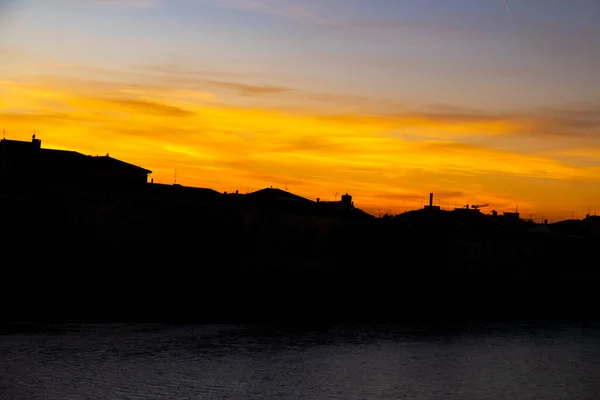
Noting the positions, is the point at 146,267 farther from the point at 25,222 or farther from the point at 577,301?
the point at 577,301

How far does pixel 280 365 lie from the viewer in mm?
33750

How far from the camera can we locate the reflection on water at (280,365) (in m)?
28.5

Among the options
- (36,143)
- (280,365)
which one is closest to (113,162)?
(36,143)

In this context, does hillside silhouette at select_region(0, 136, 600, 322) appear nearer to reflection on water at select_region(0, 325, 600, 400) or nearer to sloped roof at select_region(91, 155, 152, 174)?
sloped roof at select_region(91, 155, 152, 174)

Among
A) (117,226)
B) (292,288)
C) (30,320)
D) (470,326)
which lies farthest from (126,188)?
(470,326)

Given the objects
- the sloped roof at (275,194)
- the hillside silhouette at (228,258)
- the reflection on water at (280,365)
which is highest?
the sloped roof at (275,194)

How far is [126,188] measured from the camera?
5675 cm

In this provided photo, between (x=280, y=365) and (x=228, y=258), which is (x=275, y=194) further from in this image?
(x=280, y=365)

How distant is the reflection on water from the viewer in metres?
28.5

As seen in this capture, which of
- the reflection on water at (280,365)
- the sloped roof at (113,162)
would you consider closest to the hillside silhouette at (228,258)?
the sloped roof at (113,162)

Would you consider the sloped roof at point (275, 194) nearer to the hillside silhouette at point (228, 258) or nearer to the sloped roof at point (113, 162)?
the hillside silhouette at point (228, 258)

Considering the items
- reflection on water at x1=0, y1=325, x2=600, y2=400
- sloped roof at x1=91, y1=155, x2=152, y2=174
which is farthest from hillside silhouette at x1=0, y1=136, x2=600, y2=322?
reflection on water at x1=0, y1=325, x2=600, y2=400

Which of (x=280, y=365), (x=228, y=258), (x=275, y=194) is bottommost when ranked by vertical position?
(x=280, y=365)

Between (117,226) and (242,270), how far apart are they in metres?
7.53
